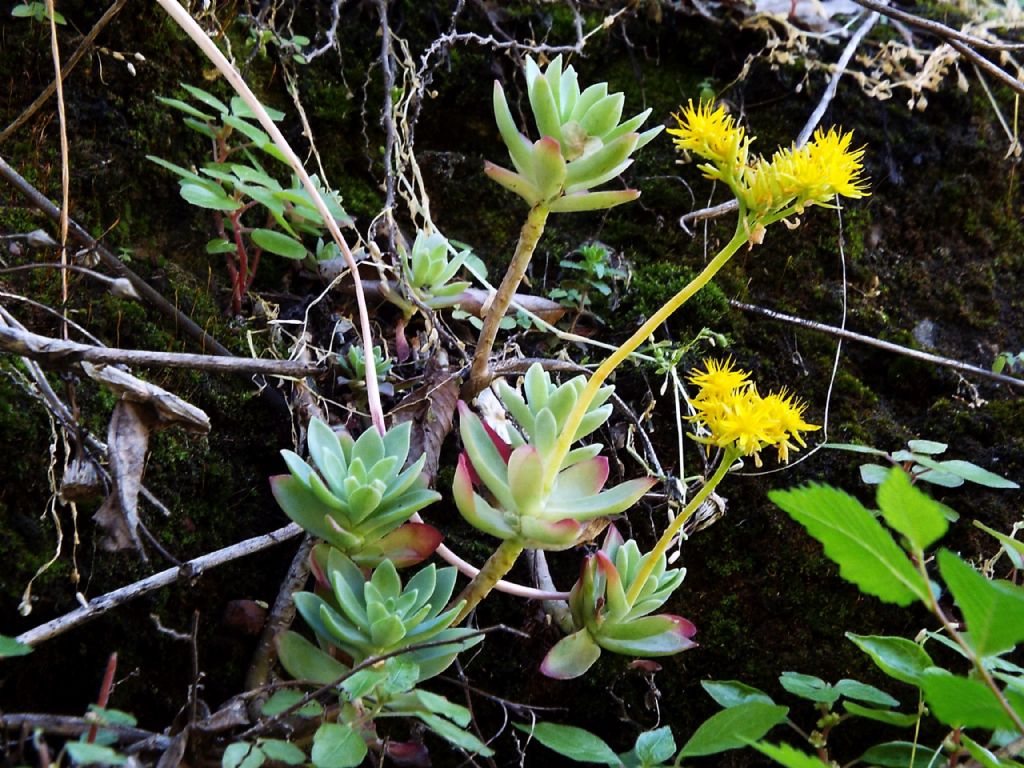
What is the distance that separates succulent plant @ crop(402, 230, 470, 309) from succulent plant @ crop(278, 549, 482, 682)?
0.61 meters

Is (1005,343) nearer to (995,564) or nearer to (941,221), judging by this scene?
(941,221)

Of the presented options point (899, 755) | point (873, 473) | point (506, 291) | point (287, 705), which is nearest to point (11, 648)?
point (287, 705)

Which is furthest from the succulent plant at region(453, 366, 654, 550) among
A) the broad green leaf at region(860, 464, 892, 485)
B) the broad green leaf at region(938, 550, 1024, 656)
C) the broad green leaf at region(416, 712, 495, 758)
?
the broad green leaf at region(860, 464, 892, 485)

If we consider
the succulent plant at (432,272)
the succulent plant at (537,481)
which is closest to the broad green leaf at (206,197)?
the succulent plant at (432,272)

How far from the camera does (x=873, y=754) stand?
1.02m

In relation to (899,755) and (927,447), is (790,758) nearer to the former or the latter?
(899,755)

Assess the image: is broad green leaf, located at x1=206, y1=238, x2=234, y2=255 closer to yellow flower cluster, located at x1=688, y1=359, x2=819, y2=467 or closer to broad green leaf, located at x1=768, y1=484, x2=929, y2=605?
yellow flower cluster, located at x1=688, y1=359, x2=819, y2=467

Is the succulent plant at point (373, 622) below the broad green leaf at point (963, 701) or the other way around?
below

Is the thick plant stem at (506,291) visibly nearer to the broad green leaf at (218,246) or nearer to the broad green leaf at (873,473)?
the broad green leaf at (218,246)

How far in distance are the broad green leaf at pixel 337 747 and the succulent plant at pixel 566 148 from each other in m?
0.63

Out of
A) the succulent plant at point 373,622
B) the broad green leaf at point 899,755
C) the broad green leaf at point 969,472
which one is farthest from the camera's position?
the broad green leaf at point 969,472

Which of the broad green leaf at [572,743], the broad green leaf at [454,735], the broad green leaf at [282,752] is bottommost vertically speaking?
the broad green leaf at [572,743]

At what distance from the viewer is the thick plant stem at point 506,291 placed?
1009 mm

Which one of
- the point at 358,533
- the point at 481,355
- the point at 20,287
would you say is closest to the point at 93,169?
the point at 20,287
